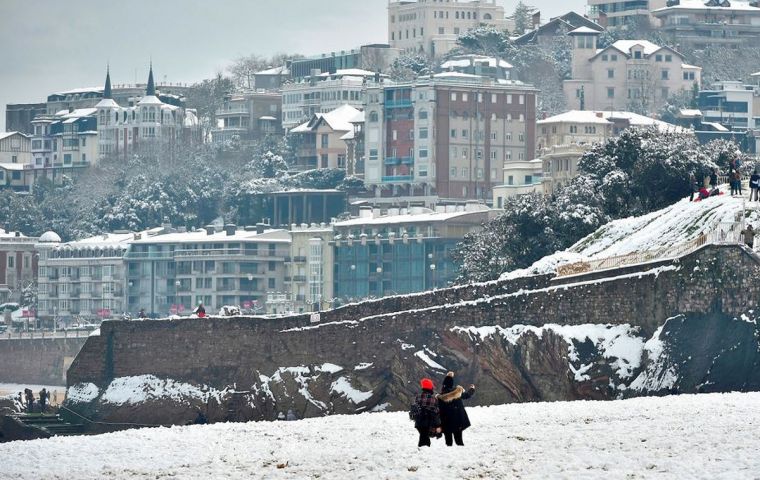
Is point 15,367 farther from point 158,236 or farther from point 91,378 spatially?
point 91,378

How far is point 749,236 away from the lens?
60469 mm

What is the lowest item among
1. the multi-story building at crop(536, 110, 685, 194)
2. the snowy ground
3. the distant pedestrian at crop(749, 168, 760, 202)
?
the snowy ground

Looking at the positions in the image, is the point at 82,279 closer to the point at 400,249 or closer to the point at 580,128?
the point at 400,249

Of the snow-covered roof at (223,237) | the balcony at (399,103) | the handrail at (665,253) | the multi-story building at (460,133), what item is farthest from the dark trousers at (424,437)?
the balcony at (399,103)

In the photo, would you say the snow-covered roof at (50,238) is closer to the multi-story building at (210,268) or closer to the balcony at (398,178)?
the multi-story building at (210,268)

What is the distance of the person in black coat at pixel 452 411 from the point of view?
4156 centimetres

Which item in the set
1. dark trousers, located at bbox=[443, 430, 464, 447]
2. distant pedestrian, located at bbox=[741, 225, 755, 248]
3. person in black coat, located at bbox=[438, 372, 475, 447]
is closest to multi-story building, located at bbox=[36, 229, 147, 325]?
distant pedestrian, located at bbox=[741, 225, 755, 248]

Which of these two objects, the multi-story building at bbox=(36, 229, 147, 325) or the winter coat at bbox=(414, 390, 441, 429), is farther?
the multi-story building at bbox=(36, 229, 147, 325)

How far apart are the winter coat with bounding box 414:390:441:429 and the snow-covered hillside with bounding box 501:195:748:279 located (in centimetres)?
2067

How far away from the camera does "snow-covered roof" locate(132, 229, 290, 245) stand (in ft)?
570

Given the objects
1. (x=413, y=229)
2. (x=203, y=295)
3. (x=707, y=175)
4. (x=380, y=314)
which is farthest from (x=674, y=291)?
(x=203, y=295)

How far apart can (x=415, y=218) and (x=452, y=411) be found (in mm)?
116288

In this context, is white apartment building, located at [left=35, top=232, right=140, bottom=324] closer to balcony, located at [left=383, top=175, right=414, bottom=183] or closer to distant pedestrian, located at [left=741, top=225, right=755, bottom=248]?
balcony, located at [left=383, top=175, right=414, bottom=183]

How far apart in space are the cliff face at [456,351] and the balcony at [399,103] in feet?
329
